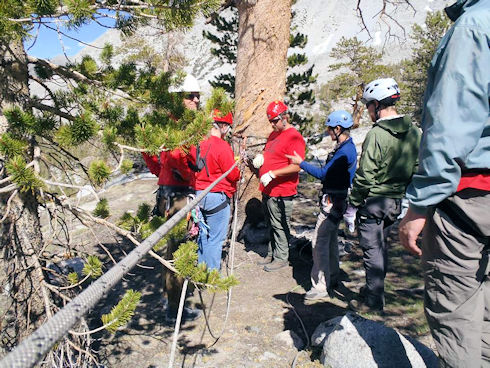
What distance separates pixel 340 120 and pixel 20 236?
117 inches

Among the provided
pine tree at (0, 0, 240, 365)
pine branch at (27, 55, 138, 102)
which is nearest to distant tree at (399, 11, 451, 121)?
pine tree at (0, 0, 240, 365)

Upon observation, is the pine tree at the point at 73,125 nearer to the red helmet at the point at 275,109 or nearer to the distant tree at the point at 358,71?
the red helmet at the point at 275,109

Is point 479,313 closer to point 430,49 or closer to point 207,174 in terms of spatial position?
point 207,174

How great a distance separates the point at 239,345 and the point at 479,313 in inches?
81.4

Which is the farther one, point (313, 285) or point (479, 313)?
point (313, 285)

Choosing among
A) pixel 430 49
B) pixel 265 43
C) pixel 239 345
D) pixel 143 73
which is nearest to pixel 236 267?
pixel 239 345

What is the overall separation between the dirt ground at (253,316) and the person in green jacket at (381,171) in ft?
1.59

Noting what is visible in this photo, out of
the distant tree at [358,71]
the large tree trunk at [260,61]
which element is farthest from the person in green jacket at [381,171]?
the distant tree at [358,71]

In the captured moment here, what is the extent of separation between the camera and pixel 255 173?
5.29 m

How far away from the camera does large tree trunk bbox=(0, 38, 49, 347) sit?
2225 millimetres

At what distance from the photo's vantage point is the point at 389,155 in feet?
10.1

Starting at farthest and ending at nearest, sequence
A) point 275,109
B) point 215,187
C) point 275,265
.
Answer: point 275,265, point 275,109, point 215,187

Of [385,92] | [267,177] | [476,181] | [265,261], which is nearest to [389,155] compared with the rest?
[385,92]

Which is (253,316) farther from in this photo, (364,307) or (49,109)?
(49,109)
